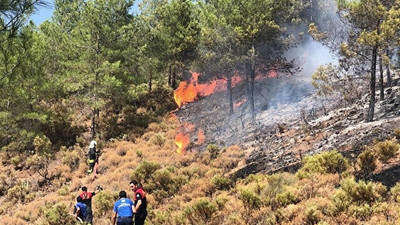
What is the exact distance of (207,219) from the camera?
960cm

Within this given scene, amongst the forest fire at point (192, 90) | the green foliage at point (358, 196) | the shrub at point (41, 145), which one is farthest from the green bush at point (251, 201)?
the forest fire at point (192, 90)

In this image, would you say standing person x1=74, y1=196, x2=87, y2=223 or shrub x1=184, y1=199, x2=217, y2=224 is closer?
shrub x1=184, y1=199, x2=217, y2=224

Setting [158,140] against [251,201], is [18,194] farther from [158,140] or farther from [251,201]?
[251,201]

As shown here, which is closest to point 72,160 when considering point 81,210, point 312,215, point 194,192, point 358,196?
point 194,192

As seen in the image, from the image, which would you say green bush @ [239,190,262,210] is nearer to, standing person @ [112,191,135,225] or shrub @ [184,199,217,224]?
shrub @ [184,199,217,224]

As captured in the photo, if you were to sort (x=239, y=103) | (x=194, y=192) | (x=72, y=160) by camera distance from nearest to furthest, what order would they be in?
1. (x=194, y=192)
2. (x=72, y=160)
3. (x=239, y=103)

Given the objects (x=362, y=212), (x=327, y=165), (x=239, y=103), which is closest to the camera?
(x=362, y=212)

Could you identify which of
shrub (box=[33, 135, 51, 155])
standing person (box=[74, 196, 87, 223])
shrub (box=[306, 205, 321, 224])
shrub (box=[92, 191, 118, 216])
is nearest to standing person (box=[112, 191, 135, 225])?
standing person (box=[74, 196, 87, 223])

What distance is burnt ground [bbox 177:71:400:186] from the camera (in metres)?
14.2

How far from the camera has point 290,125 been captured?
20.5 metres

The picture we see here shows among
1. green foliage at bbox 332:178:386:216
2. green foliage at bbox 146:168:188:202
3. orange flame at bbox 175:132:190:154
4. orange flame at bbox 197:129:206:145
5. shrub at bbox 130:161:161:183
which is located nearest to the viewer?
green foliage at bbox 332:178:386:216

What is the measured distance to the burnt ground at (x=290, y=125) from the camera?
14242 mm

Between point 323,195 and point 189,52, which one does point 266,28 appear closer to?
point 189,52

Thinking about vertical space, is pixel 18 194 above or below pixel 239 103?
below
